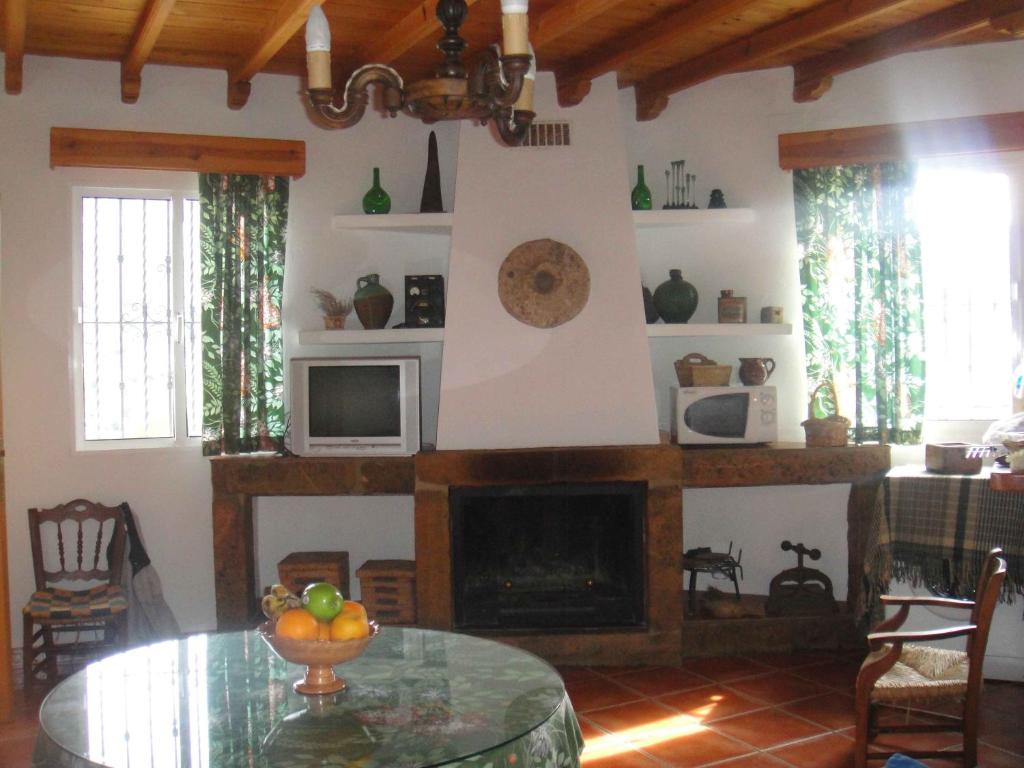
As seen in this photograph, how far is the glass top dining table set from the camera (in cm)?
195

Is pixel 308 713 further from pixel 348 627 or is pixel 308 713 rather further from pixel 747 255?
pixel 747 255

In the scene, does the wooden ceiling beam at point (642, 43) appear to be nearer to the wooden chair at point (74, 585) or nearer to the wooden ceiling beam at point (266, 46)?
the wooden ceiling beam at point (266, 46)

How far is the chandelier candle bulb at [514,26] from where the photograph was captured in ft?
6.53

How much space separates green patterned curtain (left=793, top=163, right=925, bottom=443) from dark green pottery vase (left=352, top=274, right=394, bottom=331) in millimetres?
1998

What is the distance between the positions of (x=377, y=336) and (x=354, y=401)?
1.11 feet

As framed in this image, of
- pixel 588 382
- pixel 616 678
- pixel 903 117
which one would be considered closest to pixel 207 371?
pixel 588 382

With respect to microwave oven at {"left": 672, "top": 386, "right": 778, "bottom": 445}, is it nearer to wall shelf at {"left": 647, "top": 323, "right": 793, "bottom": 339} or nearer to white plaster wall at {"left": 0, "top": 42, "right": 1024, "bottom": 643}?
wall shelf at {"left": 647, "top": 323, "right": 793, "bottom": 339}

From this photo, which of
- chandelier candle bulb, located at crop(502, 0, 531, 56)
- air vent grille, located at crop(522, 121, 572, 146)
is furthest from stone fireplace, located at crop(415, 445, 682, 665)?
chandelier candle bulb, located at crop(502, 0, 531, 56)

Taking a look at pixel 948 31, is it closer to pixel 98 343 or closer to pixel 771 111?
pixel 771 111

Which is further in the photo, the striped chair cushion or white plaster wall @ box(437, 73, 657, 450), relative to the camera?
white plaster wall @ box(437, 73, 657, 450)

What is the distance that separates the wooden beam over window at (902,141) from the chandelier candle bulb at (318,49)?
3.27m

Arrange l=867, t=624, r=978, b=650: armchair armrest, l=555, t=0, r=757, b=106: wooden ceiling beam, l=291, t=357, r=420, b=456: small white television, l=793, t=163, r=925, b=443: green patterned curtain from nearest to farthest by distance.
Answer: l=867, t=624, r=978, b=650: armchair armrest → l=555, t=0, r=757, b=106: wooden ceiling beam → l=291, t=357, r=420, b=456: small white television → l=793, t=163, r=925, b=443: green patterned curtain

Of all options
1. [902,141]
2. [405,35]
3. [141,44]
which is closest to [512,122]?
[405,35]

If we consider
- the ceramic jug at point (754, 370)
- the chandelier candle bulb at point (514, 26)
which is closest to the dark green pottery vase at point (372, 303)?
the ceramic jug at point (754, 370)
